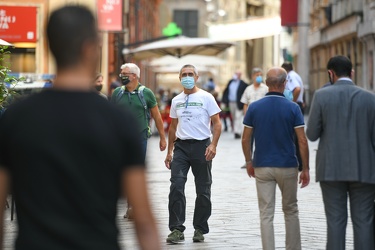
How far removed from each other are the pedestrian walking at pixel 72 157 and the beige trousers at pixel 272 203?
533 centimetres

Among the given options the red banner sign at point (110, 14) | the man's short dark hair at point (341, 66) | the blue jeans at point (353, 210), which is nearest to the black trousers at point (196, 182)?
the man's short dark hair at point (341, 66)

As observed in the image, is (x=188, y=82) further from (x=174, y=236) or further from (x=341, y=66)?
(x=341, y=66)

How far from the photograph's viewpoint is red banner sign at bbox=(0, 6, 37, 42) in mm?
27781

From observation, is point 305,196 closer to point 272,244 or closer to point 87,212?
point 272,244

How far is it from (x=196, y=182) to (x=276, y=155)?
7.35ft

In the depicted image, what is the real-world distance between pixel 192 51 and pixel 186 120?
73.9ft

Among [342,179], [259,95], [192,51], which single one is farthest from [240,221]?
[192,51]

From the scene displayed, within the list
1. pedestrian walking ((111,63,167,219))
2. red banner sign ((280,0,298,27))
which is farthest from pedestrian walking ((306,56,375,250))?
red banner sign ((280,0,298,27))

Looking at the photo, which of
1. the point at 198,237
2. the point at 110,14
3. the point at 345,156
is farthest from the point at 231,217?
the point at 110,14

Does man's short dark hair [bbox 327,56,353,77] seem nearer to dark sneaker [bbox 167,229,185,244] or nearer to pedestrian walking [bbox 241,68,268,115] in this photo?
dark sneaker [bbox 167,229,185,244]

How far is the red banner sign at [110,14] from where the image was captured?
30.9 metres

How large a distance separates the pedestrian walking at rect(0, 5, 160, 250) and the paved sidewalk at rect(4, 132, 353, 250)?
4.36m

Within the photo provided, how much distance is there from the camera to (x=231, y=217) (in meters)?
13.6

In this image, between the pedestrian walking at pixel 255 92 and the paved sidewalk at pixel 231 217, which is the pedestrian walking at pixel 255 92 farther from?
the paved sidewalk at pixel 231 217
